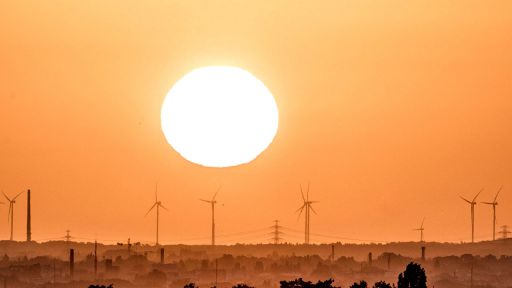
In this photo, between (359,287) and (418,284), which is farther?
(418,284)

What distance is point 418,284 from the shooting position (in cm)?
19950

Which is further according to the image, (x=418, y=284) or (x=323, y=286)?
(x=418, y=284)

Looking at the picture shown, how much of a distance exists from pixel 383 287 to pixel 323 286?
8.90m

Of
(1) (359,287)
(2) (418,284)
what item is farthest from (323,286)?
(2) (418,284)

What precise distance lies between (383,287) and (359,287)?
5.43 m

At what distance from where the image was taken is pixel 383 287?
625ft

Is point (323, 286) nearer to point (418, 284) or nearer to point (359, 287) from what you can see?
point (359, 287)

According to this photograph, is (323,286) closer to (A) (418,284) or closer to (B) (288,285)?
(B) (288,285)

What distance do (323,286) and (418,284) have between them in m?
18.6

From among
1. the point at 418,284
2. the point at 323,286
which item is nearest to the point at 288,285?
the point at 323,286

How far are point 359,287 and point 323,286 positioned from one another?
4145 mm

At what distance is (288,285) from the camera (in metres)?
190

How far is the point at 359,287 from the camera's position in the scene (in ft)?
611

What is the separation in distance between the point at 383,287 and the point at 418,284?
33.2 ft
